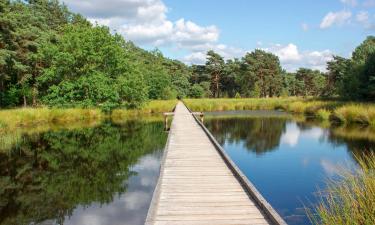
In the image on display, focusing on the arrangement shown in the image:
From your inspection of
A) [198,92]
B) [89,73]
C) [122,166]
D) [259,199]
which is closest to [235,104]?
[89,73]

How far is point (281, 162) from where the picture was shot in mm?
14844

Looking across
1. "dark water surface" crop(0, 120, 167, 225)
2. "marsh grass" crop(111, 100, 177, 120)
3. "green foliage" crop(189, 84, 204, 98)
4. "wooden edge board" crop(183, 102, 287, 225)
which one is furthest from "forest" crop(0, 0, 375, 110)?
"green foliage" crop(189, 84, 204, 98)

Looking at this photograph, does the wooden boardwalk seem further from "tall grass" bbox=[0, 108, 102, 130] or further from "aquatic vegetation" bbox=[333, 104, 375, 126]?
"aquatic vegetation" bbox=[333, 104, 375, 126]

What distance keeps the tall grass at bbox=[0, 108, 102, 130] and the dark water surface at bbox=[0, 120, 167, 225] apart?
279cm

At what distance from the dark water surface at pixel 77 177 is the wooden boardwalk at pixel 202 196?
1.39m

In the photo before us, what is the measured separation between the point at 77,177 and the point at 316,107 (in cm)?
2804

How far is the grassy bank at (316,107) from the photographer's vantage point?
2544 centimetres

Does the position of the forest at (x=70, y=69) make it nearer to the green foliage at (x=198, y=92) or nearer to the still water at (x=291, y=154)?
the still water at (x=291, y=154)

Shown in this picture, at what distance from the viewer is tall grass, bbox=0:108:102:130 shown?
22603 millimetres

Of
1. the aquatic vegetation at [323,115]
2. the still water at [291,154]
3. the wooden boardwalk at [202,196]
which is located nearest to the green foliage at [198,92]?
the aquatic vegetation at [323,115]

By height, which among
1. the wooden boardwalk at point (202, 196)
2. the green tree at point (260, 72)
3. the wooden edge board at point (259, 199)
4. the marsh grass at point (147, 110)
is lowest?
the wooden boardwalk at point (202, 196)

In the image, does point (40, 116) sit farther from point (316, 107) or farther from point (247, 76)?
point (247, 76)

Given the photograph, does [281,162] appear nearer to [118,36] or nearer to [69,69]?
[69,69]

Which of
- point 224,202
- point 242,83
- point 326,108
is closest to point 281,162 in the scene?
point 224,202
